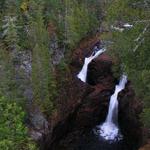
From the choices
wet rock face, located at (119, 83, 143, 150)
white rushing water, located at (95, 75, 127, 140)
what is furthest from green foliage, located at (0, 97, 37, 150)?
white rushing water, located at (95, 75, 127, 140)

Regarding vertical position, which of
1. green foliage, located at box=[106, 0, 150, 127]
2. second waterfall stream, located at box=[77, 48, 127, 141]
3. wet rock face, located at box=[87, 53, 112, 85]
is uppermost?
green foliage, located at box=[106, 0, 150, 127]

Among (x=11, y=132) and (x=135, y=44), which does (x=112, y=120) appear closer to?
(x=11, y=132)

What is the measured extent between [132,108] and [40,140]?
9814mm

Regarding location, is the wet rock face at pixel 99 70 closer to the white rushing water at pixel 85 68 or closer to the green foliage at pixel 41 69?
the white rushing water at pixel 85 68

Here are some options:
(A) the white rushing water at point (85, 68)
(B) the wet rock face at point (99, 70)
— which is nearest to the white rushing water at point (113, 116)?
(B) the wet rock face at point (99, 70)

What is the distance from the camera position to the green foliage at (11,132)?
23.5m

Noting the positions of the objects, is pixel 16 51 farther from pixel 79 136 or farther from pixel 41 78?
pixel 79 136

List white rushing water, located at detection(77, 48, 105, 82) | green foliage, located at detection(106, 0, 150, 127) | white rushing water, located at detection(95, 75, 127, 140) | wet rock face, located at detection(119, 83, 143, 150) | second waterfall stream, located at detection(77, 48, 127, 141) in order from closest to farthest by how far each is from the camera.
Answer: green foliage, located at detection(106, 0, 150, 127) < wet rock face, located at detection(119, 83, 143, 150) < second waterfall stream, located at detection(77, 48, 127, 141) < white rushing water, located at detection(95, 75, 127, 140) < white rushing water, located at detection(77, 48, 105, 82)

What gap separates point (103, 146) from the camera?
36281mm

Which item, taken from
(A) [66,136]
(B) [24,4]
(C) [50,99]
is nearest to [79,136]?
(A) [66,136]

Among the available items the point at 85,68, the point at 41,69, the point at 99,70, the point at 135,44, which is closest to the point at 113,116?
the point at 99,70

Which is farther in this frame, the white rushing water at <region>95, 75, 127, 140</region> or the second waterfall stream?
the white rushing water at <region>95, 75, 127, 140</region>

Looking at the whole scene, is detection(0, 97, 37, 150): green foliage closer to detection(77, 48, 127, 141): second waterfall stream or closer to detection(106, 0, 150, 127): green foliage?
detection(106, 0, 150, 127): green foliage

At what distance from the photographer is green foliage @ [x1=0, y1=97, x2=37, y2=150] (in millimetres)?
23484
